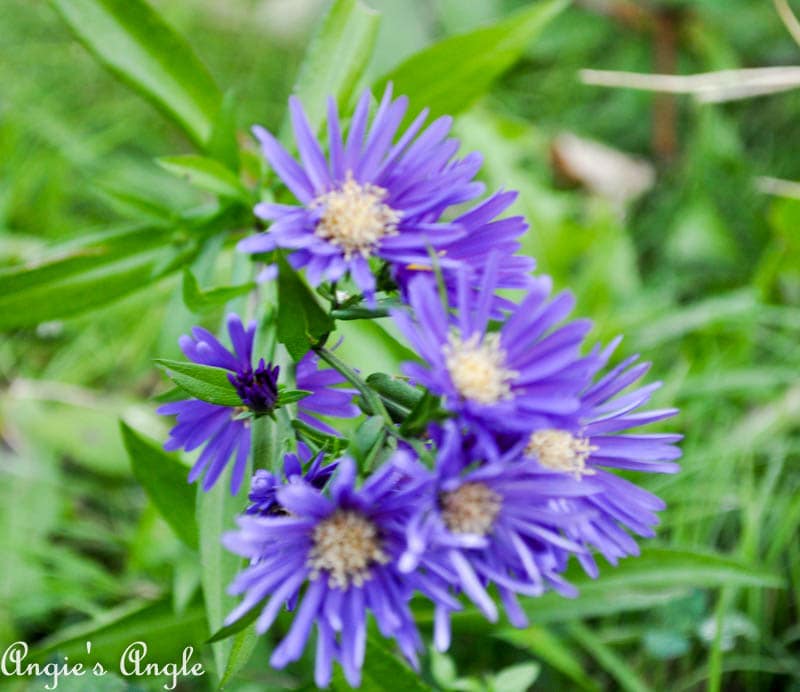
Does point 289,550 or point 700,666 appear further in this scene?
point 700,666

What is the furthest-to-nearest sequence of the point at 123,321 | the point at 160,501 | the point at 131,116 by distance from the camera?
the point at 131,116 < the point at 123,321 < the point at 160,501

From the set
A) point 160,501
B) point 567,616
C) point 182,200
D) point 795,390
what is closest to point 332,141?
point 160,501

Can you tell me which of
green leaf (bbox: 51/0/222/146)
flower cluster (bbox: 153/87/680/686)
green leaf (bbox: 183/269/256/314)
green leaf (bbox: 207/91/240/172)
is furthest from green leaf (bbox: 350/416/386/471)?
green leaf (bbox: 51/0/222/146)

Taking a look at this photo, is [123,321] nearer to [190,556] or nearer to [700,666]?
[190,556]

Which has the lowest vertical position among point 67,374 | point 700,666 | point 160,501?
point 700,666

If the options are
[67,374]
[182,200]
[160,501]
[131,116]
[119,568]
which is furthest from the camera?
[131,116]

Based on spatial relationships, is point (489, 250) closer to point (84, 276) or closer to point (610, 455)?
point (610, 455)

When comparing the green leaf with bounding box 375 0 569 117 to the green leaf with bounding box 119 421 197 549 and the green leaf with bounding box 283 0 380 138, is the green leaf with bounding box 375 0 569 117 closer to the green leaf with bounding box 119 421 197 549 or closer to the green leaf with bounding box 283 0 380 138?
the green leaf with bounding box 283 0 380 138
